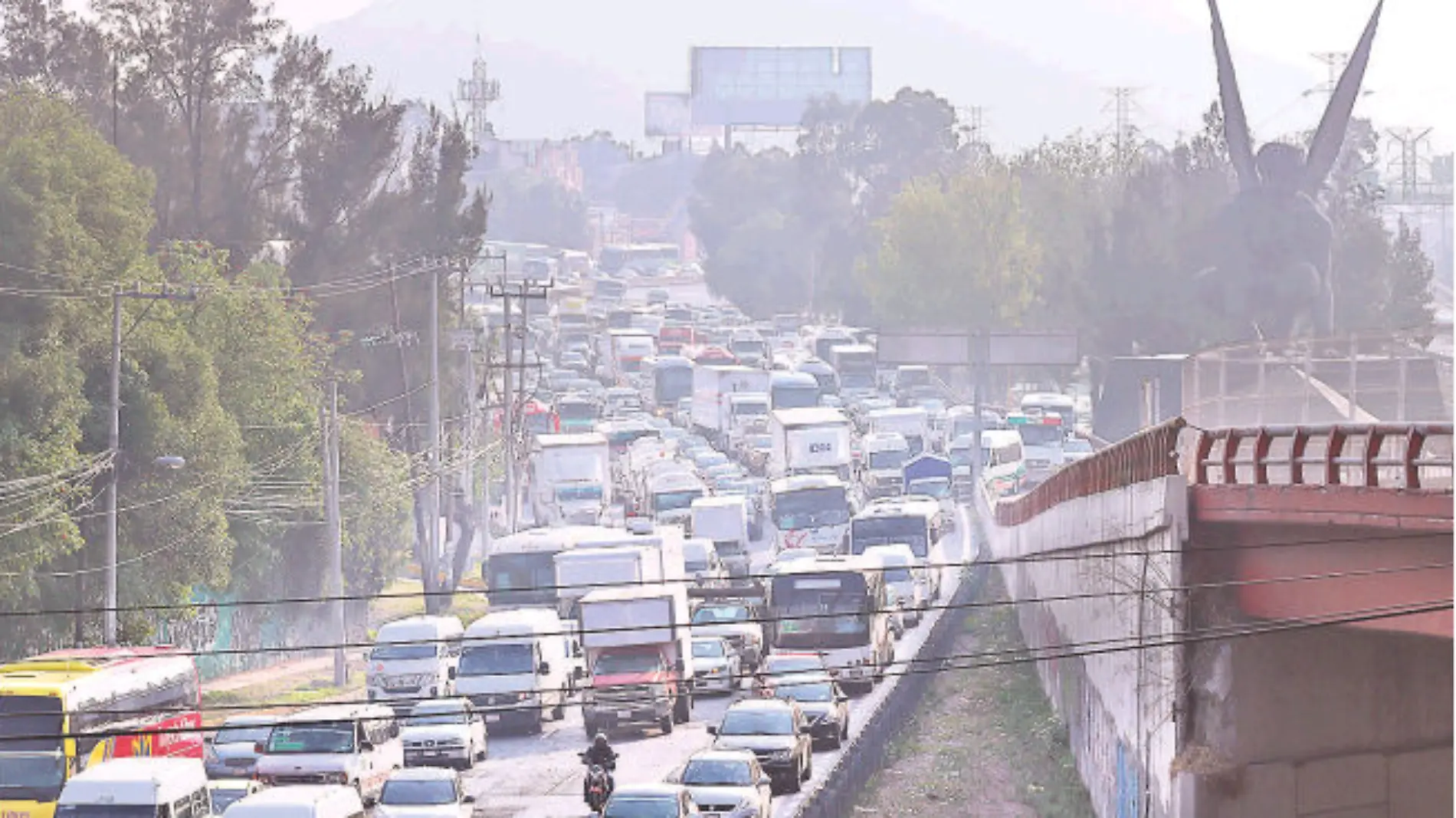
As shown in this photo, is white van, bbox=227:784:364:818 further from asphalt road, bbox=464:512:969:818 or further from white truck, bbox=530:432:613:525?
white truck, bbox=530:432:613:525

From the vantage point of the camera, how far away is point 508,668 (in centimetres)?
5172

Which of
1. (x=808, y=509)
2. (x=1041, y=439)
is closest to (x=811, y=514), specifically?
(x=808, y=509)

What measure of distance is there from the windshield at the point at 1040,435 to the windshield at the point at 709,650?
215 ft

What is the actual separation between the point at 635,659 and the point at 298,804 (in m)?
18.0

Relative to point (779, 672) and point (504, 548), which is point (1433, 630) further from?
point (504, 548)

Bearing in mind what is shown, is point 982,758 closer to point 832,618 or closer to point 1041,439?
point 832,618

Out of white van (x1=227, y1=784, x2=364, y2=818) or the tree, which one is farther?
the tree

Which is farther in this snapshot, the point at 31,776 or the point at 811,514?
the point at 811,514

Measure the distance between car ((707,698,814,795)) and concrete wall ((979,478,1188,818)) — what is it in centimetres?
407

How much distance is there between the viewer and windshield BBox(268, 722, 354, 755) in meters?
41.4

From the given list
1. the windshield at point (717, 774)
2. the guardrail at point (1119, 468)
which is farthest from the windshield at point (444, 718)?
the guardrail at point (1119, 468)

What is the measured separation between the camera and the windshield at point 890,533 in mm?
79688

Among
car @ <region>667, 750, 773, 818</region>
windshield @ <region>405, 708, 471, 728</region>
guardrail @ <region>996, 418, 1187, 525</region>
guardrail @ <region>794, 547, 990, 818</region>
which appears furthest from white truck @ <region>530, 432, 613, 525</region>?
car @ <region>667, 750, 773, 818</region>

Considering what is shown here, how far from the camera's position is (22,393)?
55.6 meters
